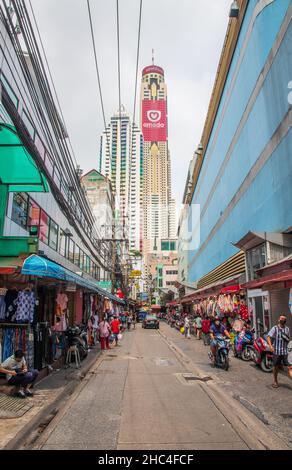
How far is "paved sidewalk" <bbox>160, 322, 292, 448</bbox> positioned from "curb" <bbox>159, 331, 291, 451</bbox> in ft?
0.44

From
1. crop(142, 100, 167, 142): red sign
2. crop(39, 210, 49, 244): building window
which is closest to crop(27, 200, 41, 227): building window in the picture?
crop(39, 210, 49, 244): building window

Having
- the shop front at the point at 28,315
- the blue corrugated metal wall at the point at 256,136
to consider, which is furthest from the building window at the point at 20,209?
the blue corrugated metal wall at the point at 256,136

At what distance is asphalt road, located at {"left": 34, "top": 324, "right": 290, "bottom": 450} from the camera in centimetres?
520

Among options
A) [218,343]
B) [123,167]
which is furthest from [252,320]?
[123,167]

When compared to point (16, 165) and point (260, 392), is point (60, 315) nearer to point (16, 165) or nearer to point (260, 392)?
point (16, 165)

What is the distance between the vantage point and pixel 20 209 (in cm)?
1440

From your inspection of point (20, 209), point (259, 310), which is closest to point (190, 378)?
point (259, 310)

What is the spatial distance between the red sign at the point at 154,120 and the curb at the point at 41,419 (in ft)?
393

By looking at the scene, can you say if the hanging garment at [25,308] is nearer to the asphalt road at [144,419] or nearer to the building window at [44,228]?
the asphalt road at [144,419]

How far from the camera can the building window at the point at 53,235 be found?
65.7ft

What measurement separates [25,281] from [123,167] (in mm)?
100480

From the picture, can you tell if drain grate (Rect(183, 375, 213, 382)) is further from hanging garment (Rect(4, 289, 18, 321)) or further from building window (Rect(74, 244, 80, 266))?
building window (Rect(74, 244, 80, 266))

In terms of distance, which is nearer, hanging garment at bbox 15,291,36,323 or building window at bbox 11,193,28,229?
hanging garment at bbox 15,291,36,323

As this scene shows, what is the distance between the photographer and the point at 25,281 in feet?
32.4
